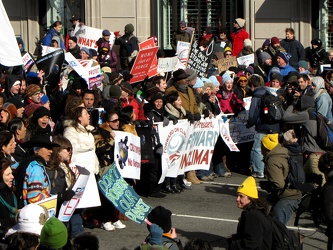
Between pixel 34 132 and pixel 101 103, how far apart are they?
8.52ft

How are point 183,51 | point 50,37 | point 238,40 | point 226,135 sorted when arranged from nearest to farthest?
point 226,135 < point 183,51 < point 50,37 < point 238,40

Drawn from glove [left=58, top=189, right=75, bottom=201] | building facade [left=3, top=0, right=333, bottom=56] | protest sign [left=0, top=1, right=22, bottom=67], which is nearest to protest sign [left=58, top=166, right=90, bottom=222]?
glove [left=58, top=189, right=75, bottom=201]

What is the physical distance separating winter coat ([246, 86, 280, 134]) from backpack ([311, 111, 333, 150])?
160 cm

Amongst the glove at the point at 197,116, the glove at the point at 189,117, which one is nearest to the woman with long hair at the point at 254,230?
the glove at the point at 189,117

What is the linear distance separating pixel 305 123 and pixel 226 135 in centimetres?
224

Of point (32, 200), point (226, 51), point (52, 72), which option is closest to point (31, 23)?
point (226, 51)

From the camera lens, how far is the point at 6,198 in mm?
10141

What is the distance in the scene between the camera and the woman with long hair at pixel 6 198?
1005 centimetres

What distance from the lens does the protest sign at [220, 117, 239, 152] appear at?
1694 centimetres

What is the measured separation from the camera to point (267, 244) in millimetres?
9594

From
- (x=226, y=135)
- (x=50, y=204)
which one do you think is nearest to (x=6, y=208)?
(x=50, y=204)

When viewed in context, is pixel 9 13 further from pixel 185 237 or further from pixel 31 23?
pixel 185 237

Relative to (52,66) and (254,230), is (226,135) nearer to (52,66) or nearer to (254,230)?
Answer: (52,66)

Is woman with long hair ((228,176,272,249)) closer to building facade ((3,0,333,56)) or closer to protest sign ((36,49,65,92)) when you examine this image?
protest sign ((36,49,65,92))
